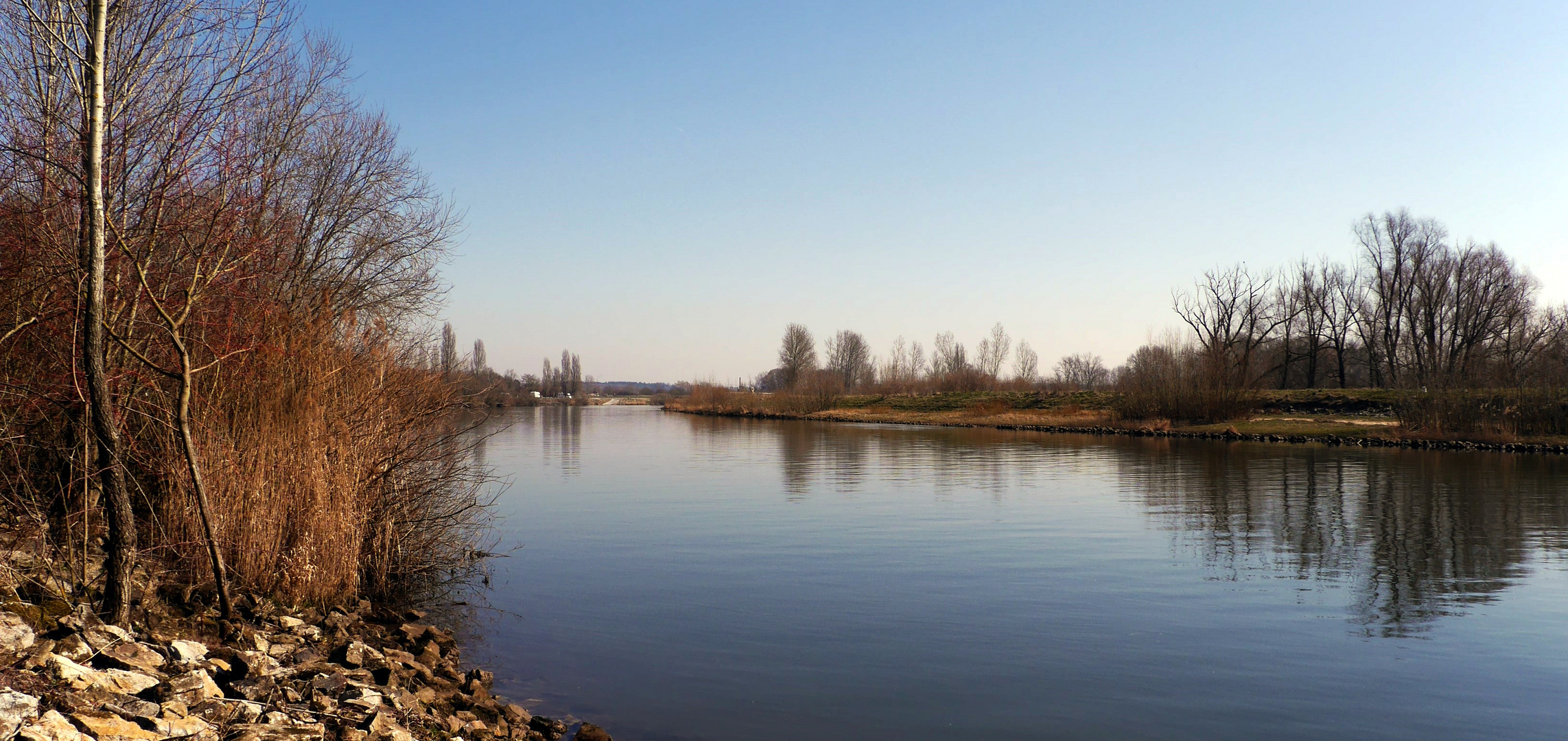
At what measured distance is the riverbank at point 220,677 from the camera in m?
4.56

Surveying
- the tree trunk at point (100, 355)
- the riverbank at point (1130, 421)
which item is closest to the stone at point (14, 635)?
the tree trunk at point (100, 355)

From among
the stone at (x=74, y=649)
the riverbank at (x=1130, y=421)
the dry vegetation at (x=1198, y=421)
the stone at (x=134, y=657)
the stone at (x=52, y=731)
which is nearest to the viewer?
the stone at (x=52, y=731)

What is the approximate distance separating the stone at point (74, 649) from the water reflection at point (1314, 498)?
34.6 feet

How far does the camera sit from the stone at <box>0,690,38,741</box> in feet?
13.3

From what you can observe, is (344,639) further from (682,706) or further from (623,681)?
(682,706)

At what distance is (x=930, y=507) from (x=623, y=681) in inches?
439

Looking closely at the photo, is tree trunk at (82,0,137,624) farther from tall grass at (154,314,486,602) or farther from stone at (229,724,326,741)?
stone at (229,724,326,741)

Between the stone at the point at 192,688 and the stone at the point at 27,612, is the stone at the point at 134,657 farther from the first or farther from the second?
the stone at the point at 27,612

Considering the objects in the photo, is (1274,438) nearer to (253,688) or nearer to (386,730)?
(386,730)

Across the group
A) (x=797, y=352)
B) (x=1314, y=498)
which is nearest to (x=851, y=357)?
(x=797, y=352)

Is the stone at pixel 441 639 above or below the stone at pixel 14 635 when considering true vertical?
below

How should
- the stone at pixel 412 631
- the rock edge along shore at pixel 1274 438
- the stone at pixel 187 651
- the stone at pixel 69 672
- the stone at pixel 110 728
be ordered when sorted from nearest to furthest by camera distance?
the stone at pixel 110 728 → the stone at pixel 69 672 → the stone at pixel 187 651 → the stone at pixel 412 631 → the rock edge along shore at pixel 1274 438

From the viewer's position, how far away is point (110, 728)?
4352mm

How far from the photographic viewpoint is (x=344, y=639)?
7715 millimetres
